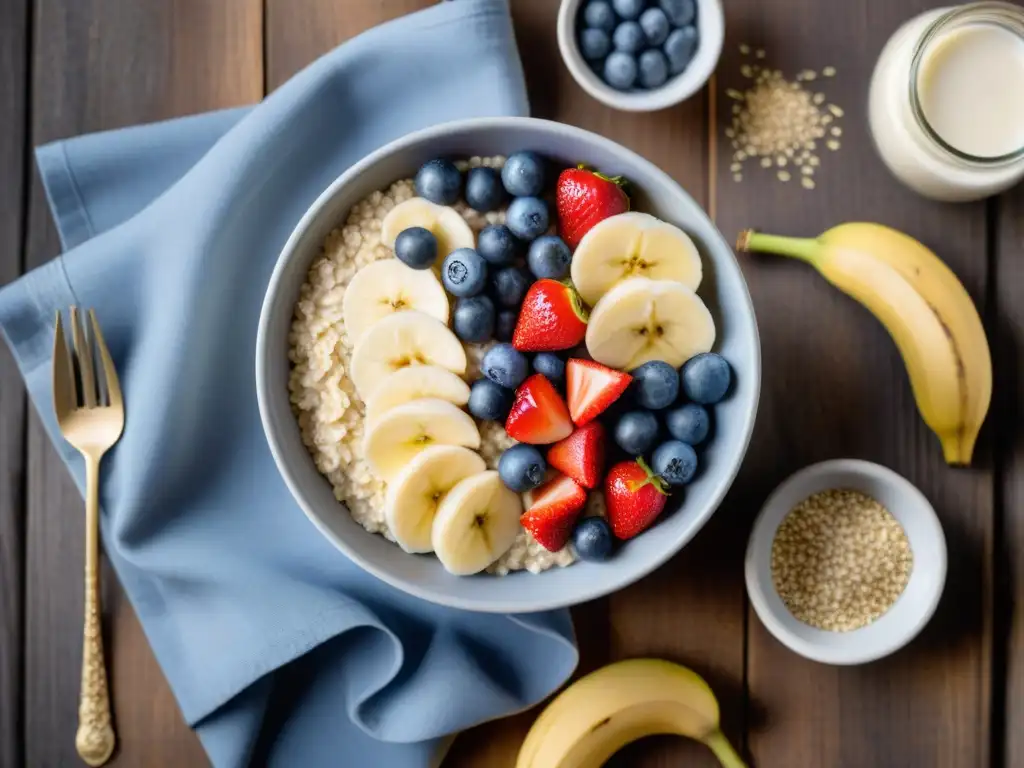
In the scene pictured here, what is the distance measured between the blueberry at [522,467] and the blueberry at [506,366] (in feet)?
0.20

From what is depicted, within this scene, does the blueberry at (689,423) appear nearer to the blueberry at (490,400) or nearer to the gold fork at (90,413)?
the blueberry at (490,400)

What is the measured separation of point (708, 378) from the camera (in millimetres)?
892

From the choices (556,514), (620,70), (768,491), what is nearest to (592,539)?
(556,514)

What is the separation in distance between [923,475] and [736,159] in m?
0.40

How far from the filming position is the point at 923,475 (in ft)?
3.46

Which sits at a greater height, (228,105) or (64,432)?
(228,105)

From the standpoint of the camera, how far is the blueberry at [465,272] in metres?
0.90

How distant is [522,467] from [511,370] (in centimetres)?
9

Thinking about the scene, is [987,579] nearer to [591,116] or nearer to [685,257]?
[685,257]

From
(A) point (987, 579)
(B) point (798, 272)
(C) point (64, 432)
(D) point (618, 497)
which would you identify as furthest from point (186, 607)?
(A) point (987, 579)

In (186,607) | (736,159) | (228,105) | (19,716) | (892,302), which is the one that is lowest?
(19,716)

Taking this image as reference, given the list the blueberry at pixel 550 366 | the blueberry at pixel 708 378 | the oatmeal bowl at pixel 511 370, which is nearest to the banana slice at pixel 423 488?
the oatmeal bowl at pixel 511 370

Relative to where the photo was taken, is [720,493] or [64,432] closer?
[720,493]

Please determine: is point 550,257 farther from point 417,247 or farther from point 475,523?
point 475,523
